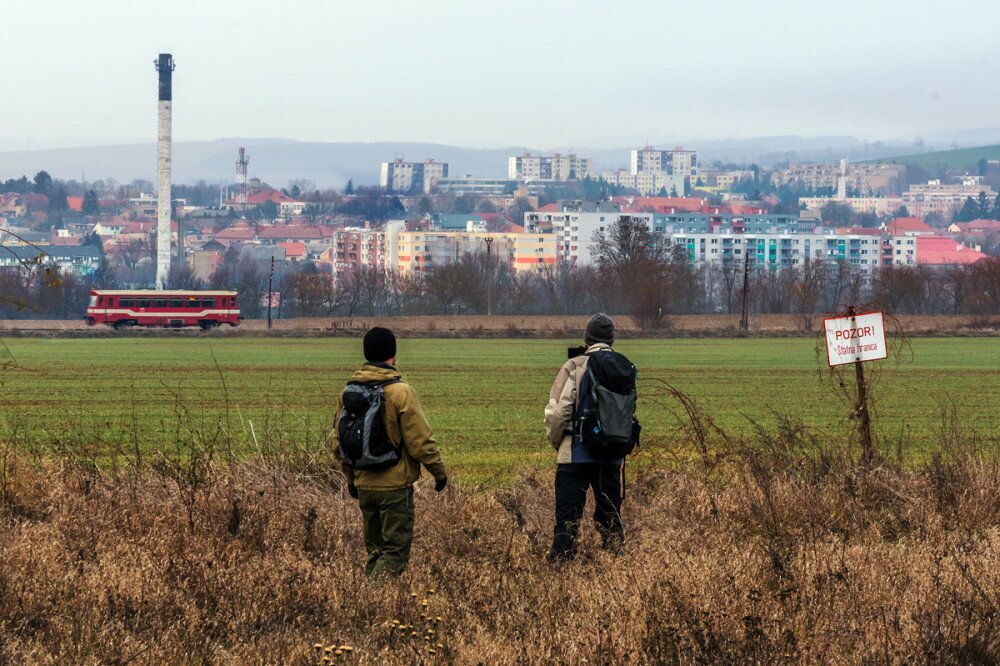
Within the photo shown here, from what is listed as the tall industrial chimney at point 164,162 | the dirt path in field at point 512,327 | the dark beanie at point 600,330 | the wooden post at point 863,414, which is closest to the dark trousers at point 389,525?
the dark beanie at point 600,330

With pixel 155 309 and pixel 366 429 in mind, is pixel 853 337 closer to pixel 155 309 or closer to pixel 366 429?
pixel 366 429

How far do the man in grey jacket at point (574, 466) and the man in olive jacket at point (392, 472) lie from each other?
1.05m

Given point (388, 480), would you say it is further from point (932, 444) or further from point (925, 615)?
point (932, 444)

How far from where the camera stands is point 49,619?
848cm

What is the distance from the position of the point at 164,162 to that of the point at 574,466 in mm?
Answer: 193565

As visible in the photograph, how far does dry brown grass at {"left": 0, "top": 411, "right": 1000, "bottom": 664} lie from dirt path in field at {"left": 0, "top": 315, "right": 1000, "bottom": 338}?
2418 inches

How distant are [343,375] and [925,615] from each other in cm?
3449

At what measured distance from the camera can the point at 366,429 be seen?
9.31 metres

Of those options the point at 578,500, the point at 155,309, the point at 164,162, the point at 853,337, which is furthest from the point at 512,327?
the point at 164,162

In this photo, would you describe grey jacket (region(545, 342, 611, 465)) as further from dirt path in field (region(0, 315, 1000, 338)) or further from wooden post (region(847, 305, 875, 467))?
dirt path in field (region(0, 315, 1000, 338))

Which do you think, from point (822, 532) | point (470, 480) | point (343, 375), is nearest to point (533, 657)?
point (822, 532)

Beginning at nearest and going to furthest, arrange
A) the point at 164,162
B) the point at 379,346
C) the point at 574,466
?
the point at 379,346, the point at 574,466, the point at 164,162

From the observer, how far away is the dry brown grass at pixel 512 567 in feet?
25.9

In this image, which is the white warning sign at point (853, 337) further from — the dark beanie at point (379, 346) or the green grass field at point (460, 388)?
the dark beanie at point (379, 346)
